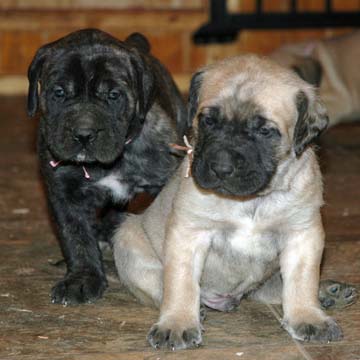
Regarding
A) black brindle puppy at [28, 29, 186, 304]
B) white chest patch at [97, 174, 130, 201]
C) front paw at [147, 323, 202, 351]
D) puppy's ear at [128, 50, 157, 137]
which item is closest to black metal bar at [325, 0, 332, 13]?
black brindle puppy at [28, 29, 186, 304]

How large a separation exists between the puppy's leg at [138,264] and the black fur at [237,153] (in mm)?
605

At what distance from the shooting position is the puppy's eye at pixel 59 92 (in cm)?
469

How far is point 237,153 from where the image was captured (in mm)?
3826

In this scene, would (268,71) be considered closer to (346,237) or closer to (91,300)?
(91,300)

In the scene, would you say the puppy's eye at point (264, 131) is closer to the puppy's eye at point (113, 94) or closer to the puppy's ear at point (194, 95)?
the puppy's ear at point (194, 95)

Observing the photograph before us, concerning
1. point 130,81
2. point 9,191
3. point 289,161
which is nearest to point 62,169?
point 130,81

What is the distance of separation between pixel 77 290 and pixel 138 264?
15.6 inches

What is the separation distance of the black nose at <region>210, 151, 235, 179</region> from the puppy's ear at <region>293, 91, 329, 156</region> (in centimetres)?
33

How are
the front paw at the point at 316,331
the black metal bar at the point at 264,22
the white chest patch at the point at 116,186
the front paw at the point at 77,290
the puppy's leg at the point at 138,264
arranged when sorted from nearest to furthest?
1. the front paw at the point at 316,331
2. the puppy's leg at the point at 138,264
3. the front paw at the point at 77,290
4. the white chest patch at the point at 116,186
5. the black metal bar at the point at 264,22

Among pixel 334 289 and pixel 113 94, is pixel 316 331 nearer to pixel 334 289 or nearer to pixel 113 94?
pixel 334 289

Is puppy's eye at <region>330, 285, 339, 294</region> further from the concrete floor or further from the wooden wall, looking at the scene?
the wooden wall

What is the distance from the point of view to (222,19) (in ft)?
33.8

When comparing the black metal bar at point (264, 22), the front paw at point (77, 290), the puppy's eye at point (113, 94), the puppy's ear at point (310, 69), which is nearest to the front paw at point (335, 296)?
the front paw at point (77, 290)

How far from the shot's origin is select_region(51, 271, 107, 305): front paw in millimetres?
4531
